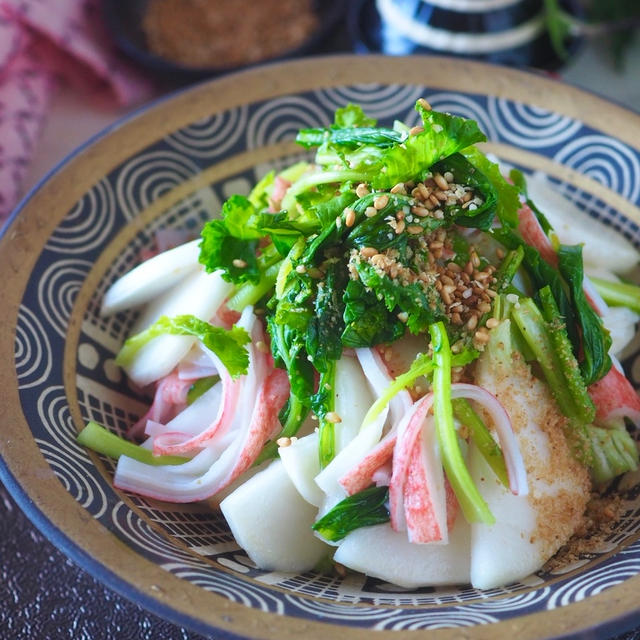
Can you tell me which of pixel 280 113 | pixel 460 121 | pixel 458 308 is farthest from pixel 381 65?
pixel 458 308

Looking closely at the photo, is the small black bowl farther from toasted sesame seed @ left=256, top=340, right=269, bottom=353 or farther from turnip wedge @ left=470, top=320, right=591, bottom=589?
turnip wedge @ left=470, top=320, right=591, bottom=589

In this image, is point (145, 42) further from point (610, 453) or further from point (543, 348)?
point (610, 453)

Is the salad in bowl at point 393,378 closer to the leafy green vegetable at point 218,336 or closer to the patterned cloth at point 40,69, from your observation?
the leafy green vegetable at point 218,336

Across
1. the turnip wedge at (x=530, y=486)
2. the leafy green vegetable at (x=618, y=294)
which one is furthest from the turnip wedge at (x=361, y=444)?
the leafy green vegetable at (x=618, y=294)

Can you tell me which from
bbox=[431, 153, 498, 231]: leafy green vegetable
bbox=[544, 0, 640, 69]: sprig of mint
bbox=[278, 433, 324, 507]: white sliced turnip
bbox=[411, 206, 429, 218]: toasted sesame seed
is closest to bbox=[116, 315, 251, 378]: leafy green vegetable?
bbox=[278, 433, 324, 507]: white sliced turnip

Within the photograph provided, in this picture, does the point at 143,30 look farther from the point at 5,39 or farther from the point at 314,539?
the point at 314,539
